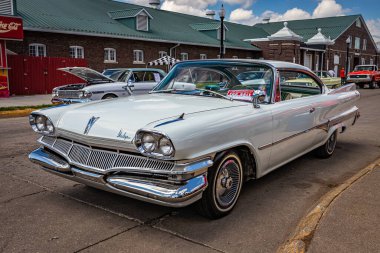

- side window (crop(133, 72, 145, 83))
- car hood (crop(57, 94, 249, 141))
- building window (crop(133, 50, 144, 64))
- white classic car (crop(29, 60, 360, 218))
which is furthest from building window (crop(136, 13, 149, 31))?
car hood (crop(57, 94, 249, 141))

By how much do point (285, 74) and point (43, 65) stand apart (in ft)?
57.7

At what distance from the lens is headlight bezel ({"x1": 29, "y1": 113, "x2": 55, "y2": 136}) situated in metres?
3.95

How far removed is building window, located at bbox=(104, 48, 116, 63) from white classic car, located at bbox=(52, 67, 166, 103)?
12.0 metres

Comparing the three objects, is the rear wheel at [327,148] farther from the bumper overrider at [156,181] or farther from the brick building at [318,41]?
the brick building at [318,41]

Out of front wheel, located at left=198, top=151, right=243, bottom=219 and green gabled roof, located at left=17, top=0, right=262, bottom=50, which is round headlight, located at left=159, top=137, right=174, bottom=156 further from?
green gabled roof, located at left=17, top=0, right=262, bottom=50

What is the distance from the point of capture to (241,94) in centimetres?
438

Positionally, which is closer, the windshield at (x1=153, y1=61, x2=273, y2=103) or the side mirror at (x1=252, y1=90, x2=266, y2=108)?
the side mirror at (x1=252, y1=90, x2=266, y2=108)

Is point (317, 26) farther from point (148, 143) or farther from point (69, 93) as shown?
point (148, 143)

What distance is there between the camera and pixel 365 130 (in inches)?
357

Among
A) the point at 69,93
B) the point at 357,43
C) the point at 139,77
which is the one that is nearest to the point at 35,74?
the point at 139,77

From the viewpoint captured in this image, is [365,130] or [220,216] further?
[365,130]

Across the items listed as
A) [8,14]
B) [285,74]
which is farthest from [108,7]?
[285,74]

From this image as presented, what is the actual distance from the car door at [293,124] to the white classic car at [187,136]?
0.01 metres

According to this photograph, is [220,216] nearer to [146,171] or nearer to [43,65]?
[146,171]
